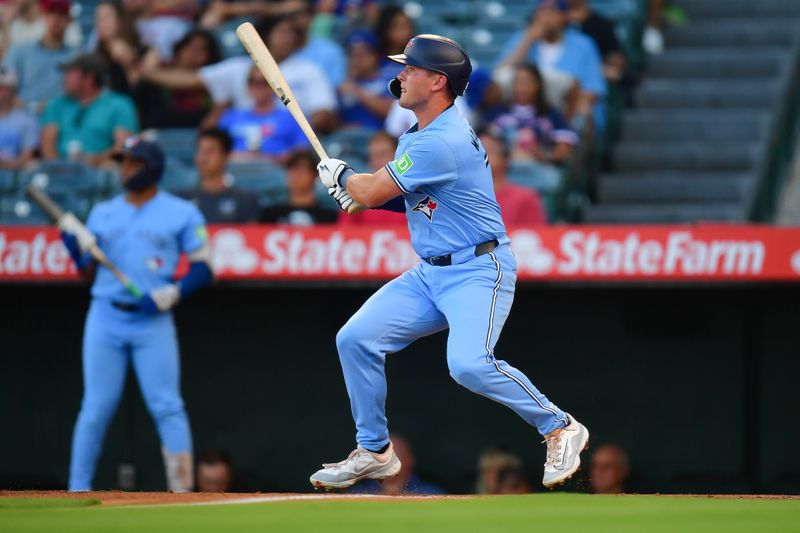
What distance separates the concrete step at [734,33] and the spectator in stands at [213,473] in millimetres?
5154

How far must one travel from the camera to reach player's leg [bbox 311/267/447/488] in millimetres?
5465

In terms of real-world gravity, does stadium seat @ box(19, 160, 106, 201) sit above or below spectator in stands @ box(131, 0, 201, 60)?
below

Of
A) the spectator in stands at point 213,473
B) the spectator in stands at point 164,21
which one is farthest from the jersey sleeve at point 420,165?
the spectator in stands at point 164,21

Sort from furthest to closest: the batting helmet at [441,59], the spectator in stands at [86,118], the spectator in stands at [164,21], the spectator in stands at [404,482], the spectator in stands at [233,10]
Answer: the spectator in stands at [233,10], the spectator in stands at [164,21], the spectator in stands at [86,118], the spectator in stands at [404,482], the batting helmet at [441,59]

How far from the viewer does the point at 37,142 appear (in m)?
10.1

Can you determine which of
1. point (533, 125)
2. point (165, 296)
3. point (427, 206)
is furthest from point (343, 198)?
point (533, 125)

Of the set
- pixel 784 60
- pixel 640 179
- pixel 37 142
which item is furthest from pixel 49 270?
pixel 784 60

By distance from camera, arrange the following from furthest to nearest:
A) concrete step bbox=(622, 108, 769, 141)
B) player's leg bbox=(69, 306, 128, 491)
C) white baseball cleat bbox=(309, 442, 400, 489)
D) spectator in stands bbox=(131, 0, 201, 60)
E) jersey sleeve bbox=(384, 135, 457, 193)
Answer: spectator in stands bbox=(131, 0, 201, 60) < concrete step bbox=(622, 108, 769, 141) < player's leg bbox=(69, 306, 128, 491) < white baseball cleat bbox=(309, 442, 400, 489) < jersey sleeve bbox=(384, 135, 457, 193)

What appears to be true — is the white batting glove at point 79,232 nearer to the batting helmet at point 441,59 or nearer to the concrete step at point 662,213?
the batting helmet at point 441,59

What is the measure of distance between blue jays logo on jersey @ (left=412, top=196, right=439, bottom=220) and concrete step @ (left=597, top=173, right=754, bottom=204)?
14.9 ft

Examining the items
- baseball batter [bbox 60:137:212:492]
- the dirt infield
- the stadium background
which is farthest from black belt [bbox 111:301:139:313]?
the dirt infield

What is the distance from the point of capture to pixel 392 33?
9797 mm

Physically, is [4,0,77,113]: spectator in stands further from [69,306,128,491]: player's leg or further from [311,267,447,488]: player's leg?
[311,267,447,488]: player's leg

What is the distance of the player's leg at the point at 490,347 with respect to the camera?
529cm
